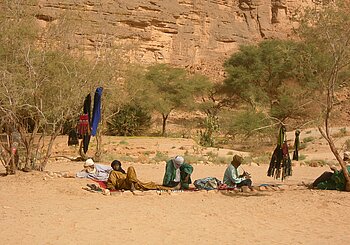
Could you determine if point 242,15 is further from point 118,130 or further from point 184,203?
point 184,203

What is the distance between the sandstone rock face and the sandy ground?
2574 centimetres

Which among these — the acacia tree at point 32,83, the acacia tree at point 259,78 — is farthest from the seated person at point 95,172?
the acacia tree at point 259,78

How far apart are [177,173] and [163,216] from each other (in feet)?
6.97

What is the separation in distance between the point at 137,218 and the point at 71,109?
165 inches

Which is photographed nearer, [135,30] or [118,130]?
[118,130]

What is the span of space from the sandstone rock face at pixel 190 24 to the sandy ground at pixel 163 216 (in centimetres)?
2574

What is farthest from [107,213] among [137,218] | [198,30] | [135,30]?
[198,30]

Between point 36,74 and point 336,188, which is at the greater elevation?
point 36,74

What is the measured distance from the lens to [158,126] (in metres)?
34.9

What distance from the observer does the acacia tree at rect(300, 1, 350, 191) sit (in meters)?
8.93

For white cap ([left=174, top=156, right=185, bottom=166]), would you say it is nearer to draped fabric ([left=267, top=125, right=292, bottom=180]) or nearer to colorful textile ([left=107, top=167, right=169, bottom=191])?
colorful textile ([left=107, top=167, right=169, bottom=191])

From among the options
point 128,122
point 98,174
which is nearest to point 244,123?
point 128,122

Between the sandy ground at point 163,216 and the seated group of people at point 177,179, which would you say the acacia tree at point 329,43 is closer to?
the seated group of people at point 177,179

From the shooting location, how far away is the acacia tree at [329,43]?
29.3 feet
